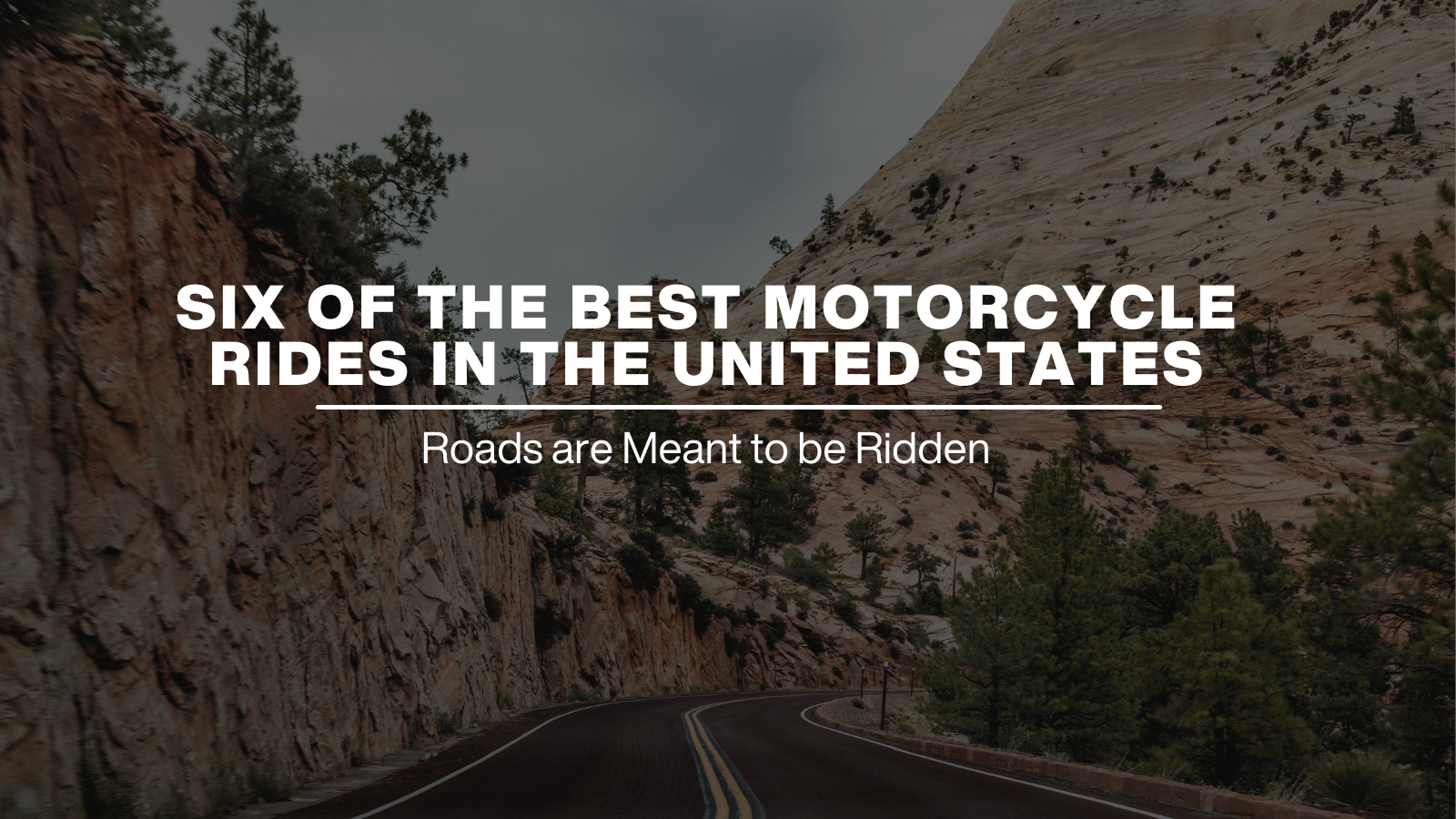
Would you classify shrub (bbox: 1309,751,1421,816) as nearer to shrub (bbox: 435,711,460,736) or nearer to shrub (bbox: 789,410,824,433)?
shrub (bbox: 435,711,460,736)

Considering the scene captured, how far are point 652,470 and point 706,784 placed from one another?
142 ft

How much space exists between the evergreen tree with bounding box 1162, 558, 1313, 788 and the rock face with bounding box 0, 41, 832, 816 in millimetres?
20136

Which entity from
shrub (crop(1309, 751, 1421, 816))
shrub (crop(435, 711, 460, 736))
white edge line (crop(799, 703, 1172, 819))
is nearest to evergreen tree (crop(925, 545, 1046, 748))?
white edge line (crop(799, 703, 1172, 819))

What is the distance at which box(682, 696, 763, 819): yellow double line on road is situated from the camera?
839 centimetres

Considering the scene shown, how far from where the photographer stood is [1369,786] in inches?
333

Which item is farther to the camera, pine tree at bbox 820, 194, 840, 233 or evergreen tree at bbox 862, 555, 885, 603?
pine tree at bbox 820, 194, 840, 233

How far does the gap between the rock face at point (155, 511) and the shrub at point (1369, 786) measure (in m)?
12.3

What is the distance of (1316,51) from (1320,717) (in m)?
124

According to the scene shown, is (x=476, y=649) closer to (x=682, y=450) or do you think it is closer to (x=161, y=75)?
(x=161, y=75)

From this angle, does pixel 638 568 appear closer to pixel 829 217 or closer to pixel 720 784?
pixel 720 784

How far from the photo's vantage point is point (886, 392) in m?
82.1

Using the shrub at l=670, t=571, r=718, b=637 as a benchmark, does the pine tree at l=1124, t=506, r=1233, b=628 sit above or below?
above

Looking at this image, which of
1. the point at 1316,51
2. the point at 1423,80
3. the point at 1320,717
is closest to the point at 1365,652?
the point at 1320,717

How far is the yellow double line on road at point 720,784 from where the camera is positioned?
8391 mm
